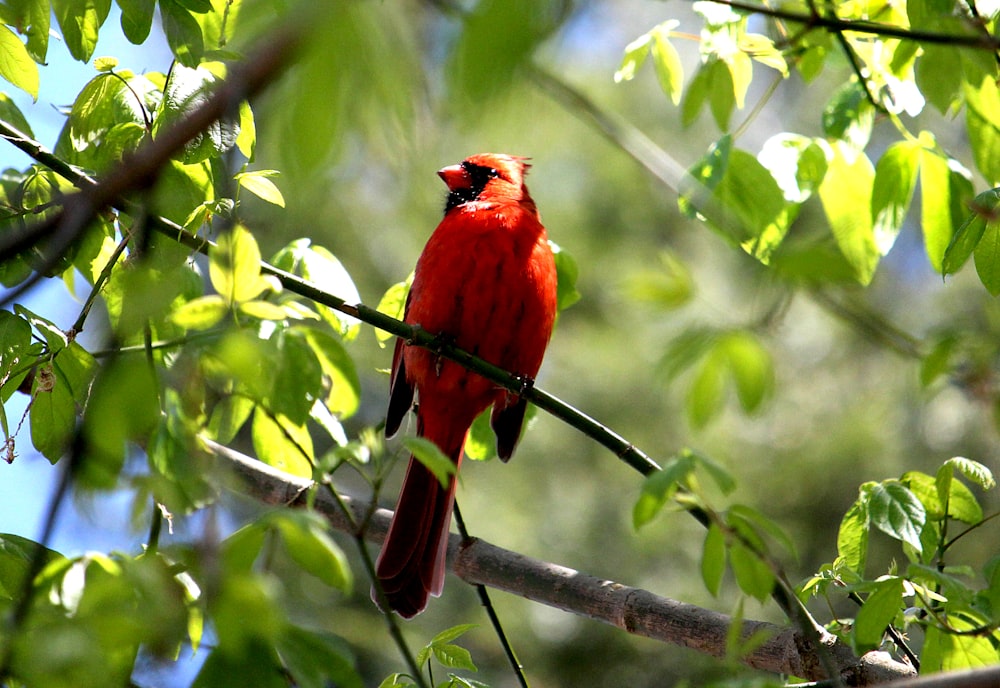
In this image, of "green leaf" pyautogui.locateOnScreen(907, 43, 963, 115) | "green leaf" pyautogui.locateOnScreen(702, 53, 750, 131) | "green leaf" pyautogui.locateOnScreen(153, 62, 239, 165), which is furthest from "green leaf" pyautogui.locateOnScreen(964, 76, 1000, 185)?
"green leaf" pyautogui.locateOnScreen(153, 62, 239, 165)

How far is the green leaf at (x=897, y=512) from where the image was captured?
77.8 inches

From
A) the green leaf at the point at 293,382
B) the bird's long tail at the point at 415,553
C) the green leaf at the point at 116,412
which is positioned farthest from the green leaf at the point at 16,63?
the bird's long tail at the point at 415,553

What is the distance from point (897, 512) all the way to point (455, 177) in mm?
2470

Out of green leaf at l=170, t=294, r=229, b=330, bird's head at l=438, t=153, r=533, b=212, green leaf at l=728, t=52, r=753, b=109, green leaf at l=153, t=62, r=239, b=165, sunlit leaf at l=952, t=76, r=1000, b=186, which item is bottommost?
green leaf at l=170, t=294, r=229, b=330

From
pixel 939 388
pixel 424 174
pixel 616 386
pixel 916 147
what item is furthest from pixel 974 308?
pixel 424 174

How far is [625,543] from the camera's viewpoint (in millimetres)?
7328

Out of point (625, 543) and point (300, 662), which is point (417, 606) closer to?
point (300, 662)

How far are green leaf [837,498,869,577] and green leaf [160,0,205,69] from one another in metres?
1.61

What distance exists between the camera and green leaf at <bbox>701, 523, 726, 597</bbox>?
139 centimetres

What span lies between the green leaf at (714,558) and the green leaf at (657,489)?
5.5 inches

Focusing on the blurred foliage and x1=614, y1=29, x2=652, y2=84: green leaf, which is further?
x1=614, y1=29, x2=652, y2=84: green leaf

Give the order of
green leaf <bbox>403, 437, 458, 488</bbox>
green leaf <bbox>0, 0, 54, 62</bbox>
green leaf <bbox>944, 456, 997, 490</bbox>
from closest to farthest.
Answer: green leaf <bbox>403, 437, 458, 488</bbox>
green leaf <bbox>0, 0, 54, 62</bbox>
green leaf <bbox>944, 456, 997, 490</bbox>

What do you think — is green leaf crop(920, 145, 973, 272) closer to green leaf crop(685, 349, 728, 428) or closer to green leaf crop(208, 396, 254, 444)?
green leaf crop(685, 349, 728, 428)

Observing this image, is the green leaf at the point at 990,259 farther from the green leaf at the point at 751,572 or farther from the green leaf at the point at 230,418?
the green leaf at the point at 230,418
